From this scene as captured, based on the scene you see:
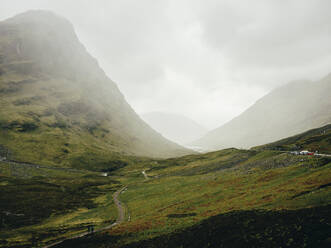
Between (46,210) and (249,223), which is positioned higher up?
(46,210)

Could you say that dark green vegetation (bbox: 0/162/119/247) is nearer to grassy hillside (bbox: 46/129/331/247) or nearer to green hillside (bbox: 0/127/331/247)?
green hillside (bbox: 0/127/331/247)

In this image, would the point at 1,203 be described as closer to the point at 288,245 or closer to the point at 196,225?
the point at 196,225

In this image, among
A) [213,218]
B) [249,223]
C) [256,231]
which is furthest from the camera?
[213,218]

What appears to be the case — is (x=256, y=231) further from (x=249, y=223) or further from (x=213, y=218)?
(x=213, y=218)

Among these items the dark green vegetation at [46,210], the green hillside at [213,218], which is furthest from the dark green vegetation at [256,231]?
the dark green vegetation at [46,210]

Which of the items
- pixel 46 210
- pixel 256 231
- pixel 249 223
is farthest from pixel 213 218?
pixel 46 210

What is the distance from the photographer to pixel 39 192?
404 ft

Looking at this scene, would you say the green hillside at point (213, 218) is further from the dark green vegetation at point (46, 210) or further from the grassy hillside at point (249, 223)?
the dark green vegetation at point (46, 210)

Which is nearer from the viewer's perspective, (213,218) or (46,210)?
(213,218)

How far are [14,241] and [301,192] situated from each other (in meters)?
71.9

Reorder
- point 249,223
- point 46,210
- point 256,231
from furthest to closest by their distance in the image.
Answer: point 46,210 < point 249,223 < point 256,231

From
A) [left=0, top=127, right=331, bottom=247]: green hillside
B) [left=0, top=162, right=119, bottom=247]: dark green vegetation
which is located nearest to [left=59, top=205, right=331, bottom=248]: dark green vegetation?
[left=0, top=127, right=331, bottom=247]: green hillside

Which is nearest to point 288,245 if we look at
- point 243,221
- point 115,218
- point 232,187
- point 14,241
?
point 243,221

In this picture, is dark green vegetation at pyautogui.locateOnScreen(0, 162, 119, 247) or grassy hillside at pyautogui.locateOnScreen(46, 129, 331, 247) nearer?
grassy hillside at pyautogui.locateOnScreen(46, 129, 331, 247)
